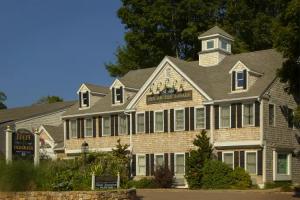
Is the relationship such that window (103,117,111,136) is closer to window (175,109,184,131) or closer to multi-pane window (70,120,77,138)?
multi-pane window (70,120,77,138)

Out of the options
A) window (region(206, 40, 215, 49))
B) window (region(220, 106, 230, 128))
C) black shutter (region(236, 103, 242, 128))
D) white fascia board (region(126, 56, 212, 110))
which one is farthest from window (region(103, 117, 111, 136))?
black shutter (region(236, 103, 242, 128))

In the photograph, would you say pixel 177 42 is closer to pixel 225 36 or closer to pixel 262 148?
pixel 225 36

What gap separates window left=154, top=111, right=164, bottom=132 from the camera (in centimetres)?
4188

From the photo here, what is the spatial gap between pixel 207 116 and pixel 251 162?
14.1ft

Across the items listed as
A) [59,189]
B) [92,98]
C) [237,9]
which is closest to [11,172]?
[59,189]

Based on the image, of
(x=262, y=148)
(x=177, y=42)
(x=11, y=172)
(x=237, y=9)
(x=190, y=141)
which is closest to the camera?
(x=11, y=172)

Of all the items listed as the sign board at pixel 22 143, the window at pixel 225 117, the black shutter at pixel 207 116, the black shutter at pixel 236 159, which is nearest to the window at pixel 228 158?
the black shutter at pixel 236 159

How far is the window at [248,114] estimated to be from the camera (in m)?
37.4

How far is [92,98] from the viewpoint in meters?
48.6

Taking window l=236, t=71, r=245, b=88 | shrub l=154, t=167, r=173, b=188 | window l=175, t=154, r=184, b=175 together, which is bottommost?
shrub l=154, t=167, r=173, b=188

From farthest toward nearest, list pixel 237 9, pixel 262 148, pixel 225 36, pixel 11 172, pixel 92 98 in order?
pixel 237 9, pixel 92 98, pixel 225 36, pixel 262 148, pixel 11 172

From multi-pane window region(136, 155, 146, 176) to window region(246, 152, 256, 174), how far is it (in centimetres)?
837

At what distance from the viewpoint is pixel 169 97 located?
4153 centimetres

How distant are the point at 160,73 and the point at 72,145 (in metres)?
10.6
